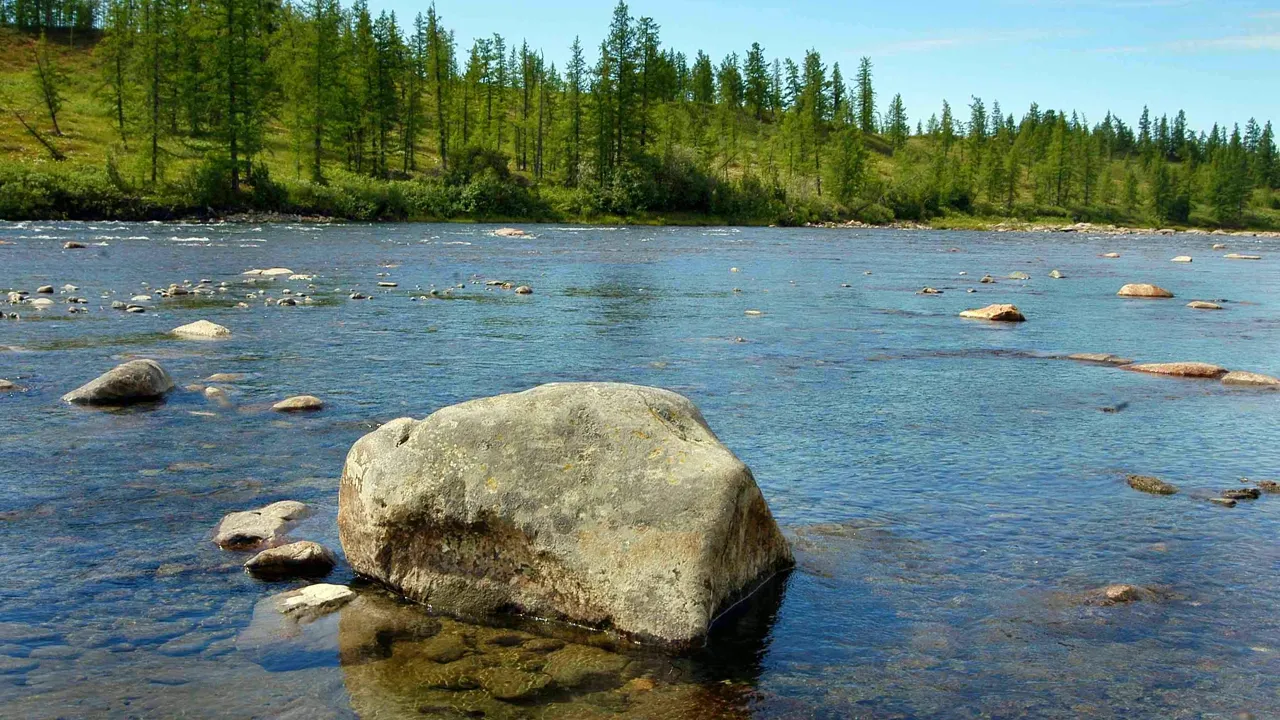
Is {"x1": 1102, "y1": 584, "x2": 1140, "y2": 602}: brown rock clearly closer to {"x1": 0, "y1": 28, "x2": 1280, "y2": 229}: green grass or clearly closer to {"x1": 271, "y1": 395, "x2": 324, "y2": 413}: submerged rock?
{"x1": 271, "y1": 395, "x2": 324, "y2": 413}: submerged rock

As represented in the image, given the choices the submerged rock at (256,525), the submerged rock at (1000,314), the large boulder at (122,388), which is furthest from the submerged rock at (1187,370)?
the large boulder at (122,388)

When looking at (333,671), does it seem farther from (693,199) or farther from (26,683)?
(693,199)

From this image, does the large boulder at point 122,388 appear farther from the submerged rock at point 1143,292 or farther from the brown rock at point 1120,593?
the submerged rock at point 1143,292

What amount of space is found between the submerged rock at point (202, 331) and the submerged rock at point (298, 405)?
823 centimetres

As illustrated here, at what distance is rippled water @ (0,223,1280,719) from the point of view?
7023mm

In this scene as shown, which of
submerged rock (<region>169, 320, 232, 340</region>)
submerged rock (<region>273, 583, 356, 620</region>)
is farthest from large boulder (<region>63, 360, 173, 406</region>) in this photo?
submerged rock (<region>273, 583, 356, 620</region>)

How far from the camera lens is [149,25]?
310 feet

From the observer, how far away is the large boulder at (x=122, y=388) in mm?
15203

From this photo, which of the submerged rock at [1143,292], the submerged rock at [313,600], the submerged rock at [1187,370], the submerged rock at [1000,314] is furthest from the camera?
the submerged rock at [1143,292]

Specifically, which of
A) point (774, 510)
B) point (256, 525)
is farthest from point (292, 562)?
point (774, 510)

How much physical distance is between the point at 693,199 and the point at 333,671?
99.0 metres

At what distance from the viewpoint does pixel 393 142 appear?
111 metres

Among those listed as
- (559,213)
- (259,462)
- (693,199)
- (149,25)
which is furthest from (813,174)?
(259,462)

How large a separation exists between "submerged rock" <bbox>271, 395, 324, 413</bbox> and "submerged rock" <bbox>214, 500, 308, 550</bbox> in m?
4.83
